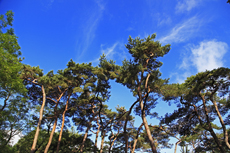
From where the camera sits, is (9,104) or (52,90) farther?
(52,90)

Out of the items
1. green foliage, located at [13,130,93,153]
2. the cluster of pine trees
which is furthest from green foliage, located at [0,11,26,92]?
green foliage, located at [13,130,93,153]

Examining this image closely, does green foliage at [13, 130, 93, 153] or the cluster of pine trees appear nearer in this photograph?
the cluster of pine trees

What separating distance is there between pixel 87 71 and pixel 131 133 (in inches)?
508

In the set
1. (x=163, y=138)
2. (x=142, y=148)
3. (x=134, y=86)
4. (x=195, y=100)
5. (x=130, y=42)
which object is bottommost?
(x=142, y=148)

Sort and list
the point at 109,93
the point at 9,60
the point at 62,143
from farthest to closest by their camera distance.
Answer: the point at 62,143, the point at 109,93, the point at 9,60

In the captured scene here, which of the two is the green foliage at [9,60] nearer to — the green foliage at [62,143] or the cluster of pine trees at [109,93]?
the cluster of pine trees at [109,93]

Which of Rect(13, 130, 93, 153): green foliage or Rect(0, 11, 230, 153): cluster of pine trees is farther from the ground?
Rect(0, 11, 230, 153): cluster of pine trees

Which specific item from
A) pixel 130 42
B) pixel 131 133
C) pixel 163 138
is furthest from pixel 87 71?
pixel 163 138

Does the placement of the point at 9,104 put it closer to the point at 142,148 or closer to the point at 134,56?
the point at 134,56

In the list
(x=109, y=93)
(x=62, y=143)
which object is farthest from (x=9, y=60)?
(x=62, y=143)

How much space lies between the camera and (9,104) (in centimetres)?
1377

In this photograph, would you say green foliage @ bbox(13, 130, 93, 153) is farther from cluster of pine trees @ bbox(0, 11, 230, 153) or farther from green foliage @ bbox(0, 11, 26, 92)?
green foliage @ bbox(0, 11, 26, 92)

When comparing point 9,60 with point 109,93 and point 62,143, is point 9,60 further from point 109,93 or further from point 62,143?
point 62,143

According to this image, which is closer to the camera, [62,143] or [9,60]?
[9,60]
